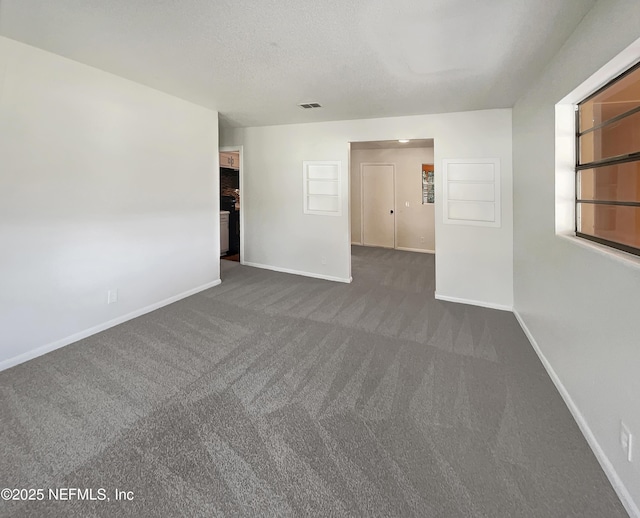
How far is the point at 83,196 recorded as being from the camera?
301cm

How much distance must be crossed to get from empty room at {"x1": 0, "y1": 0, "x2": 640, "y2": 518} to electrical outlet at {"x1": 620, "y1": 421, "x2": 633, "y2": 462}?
21 mm

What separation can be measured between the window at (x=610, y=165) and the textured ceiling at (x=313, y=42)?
530 mm

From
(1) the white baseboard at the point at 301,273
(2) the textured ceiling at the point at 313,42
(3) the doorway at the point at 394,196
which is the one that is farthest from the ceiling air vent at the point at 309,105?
(3) the doorway at the point at 394,196

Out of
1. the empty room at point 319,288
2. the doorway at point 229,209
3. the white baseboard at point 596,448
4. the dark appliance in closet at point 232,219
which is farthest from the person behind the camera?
the dark appliance in closet at point 232,219

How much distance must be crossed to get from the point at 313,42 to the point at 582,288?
96.8 inches

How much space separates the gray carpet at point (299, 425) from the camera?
1.42 metres

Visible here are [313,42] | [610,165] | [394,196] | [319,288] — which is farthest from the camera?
[394,196]

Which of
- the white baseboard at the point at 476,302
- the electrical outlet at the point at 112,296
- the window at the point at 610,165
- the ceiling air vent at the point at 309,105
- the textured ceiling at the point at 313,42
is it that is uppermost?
the ceiling air vent at the point at 309,105

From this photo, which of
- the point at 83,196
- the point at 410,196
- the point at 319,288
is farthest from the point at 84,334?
the point at 410,196

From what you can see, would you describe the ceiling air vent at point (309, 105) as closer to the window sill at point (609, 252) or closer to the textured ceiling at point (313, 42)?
the textured ceiling at point (313, 42)

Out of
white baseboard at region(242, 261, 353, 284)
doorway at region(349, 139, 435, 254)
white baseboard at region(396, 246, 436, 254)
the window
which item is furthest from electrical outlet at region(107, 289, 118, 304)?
white baseboard at region(396, 246, 436, 254)

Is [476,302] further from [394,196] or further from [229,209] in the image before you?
[229,209]

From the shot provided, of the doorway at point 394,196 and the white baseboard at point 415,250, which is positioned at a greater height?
the doorway at point 394,196

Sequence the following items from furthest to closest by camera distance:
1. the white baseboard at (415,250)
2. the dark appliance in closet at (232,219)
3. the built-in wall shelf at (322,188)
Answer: the white baseboard at (415,250) → the dark appliance in closet at (232,219) → the built-in wall shelf at (322,188)
